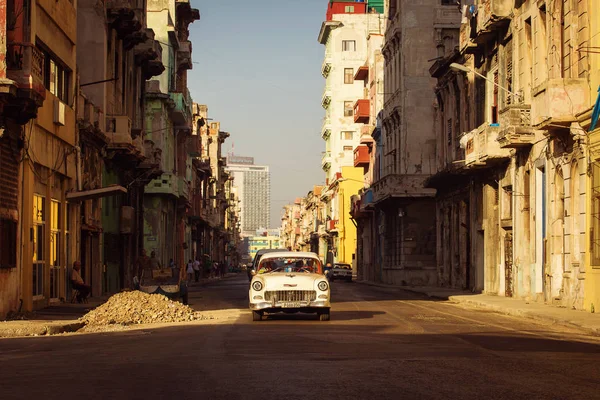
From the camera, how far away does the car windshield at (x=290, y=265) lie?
2381 cm

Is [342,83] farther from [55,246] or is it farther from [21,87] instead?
[21,87]

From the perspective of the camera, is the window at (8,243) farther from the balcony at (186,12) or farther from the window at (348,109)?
the window at (348,109)

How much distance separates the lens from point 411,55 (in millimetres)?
61438

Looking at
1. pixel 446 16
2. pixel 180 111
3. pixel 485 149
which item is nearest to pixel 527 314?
pixel 485 149

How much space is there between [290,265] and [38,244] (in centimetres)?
813

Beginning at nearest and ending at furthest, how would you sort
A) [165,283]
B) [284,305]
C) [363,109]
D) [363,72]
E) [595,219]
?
[284,305], [595,219], [165,283], [363,109], [363,72]

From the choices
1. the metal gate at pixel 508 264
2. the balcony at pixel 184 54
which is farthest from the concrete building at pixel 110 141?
the balcony at pixel 184 54

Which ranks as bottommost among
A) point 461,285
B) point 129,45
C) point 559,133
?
point 461,285

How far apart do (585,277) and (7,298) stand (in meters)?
15.2

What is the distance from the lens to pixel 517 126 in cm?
3344

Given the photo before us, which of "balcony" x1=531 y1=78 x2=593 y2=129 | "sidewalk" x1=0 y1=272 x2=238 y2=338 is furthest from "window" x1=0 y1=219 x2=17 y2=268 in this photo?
"balcony" x1=531 y1=78 x2=593 y2=129

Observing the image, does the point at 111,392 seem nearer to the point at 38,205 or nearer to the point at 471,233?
the point at 38,205

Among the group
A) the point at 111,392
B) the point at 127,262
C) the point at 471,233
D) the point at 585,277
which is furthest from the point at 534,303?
the point at 111,392

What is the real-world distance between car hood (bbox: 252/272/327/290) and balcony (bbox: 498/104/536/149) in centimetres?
1310
